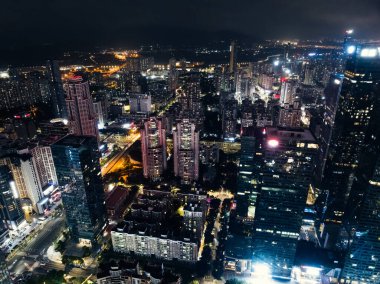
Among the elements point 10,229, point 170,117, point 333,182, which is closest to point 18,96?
point 170,117

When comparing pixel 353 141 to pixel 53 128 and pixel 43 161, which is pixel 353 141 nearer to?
pixel 43 161

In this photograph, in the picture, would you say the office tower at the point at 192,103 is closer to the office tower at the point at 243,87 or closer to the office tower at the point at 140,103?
the office tower at the point at 140,103

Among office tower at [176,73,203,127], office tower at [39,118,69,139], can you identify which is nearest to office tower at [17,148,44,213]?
office tower at [39,118,69,139]

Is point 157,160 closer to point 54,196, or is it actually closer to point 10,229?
point 54,196

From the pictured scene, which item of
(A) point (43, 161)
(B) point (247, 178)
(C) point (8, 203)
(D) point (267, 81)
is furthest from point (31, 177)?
(D) point (267, 81)

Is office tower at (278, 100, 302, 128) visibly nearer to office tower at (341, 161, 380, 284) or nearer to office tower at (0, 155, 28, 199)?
office tower at (341, 161, 380, 284)

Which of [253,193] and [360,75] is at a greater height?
[360,75]
